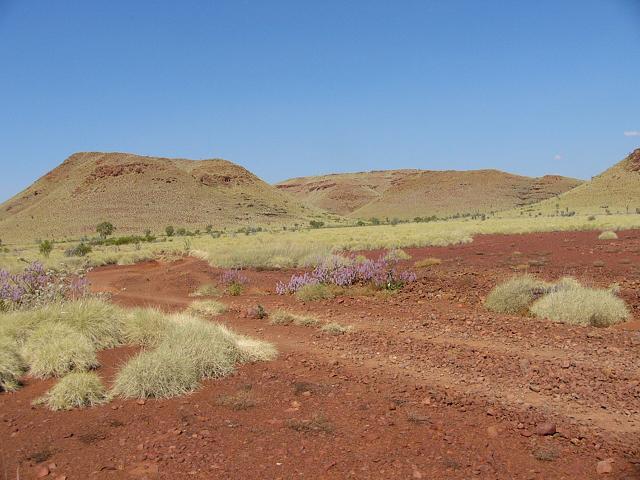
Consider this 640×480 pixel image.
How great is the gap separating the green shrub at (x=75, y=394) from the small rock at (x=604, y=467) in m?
4.74

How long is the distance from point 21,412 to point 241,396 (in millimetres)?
2240

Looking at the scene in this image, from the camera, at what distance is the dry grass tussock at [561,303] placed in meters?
8.80

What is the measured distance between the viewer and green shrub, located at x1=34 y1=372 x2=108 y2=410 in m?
5.54

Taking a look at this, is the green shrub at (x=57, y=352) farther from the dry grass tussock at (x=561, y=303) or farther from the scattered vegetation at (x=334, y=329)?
the dry grass tussock at (x=561, y=303)

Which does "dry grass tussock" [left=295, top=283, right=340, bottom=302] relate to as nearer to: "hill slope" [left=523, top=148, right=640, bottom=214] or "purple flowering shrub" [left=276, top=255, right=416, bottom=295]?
"purple flowering shrub" [left=276, top=255, right=416, bottom=295]

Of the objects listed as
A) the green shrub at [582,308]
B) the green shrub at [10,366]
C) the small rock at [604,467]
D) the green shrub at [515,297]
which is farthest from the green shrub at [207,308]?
the small rock at [604,467]

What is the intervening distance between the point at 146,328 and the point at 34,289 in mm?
3189

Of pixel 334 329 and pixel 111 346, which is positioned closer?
pixel 111 346

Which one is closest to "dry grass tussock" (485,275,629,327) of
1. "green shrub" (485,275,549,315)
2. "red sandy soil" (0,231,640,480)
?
"green shrub" (485,275,549,315)

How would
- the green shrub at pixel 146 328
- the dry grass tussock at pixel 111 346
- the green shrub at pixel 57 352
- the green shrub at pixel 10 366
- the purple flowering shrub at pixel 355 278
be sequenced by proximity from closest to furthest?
1. the dry grass tussock at pixel 111 346
2. the green shrub at pixel 10 366
3. the green shrub at pixel 57 352
4. the green shrub at pixel 146 328
5. the purple flowering shrub at pixel 355 278

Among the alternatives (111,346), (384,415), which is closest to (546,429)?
(384,415)

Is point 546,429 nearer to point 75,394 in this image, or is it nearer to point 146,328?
point 75,394

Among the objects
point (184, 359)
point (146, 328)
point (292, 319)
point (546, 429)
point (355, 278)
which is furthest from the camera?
point (355, 278)

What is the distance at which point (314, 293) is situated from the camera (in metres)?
12.1
